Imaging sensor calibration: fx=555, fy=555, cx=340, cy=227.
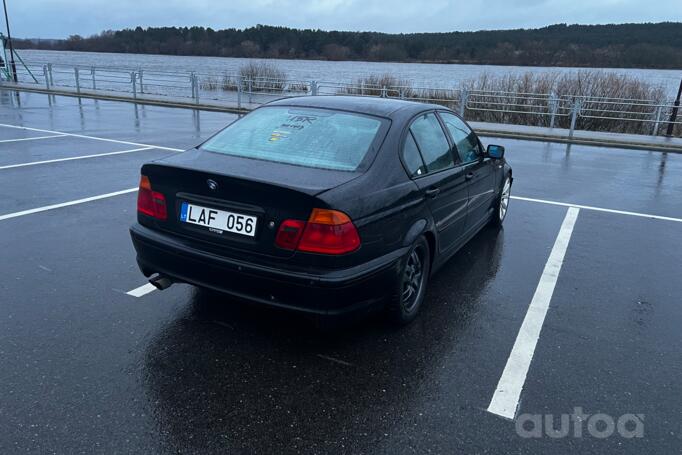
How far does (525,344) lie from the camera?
3758mm

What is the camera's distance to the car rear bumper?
3.20 metres

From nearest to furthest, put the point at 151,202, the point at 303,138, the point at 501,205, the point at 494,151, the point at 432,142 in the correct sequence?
the point at 151,202
the point at 303,138
the point at 432,142
the point at 494,151
the point at 501,205

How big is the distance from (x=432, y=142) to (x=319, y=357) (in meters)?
1.96

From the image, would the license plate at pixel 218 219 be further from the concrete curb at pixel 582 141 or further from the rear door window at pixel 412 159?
the concrete curb at pixel 582 141

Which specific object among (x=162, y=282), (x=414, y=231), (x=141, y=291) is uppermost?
(x=414, y=231)

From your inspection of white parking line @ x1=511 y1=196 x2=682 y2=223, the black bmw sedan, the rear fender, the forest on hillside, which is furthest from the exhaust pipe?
the forest on hillside

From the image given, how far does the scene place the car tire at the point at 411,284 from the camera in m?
3.68

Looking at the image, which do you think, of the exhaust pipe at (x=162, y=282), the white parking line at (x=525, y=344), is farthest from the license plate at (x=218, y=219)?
the white parking line at (x=525, y=344)

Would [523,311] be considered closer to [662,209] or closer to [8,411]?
[8,411]

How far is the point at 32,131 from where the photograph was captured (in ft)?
41.5

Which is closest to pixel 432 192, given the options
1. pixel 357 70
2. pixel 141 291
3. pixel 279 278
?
pixel 279 278

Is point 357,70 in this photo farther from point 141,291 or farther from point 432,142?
point 141,291

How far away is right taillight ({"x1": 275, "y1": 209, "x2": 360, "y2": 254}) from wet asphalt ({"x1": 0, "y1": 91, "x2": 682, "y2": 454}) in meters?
0.76

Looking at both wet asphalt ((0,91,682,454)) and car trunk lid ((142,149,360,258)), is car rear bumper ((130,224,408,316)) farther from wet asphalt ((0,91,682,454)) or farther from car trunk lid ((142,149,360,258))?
wet asphalt ((0,91,682,454))
